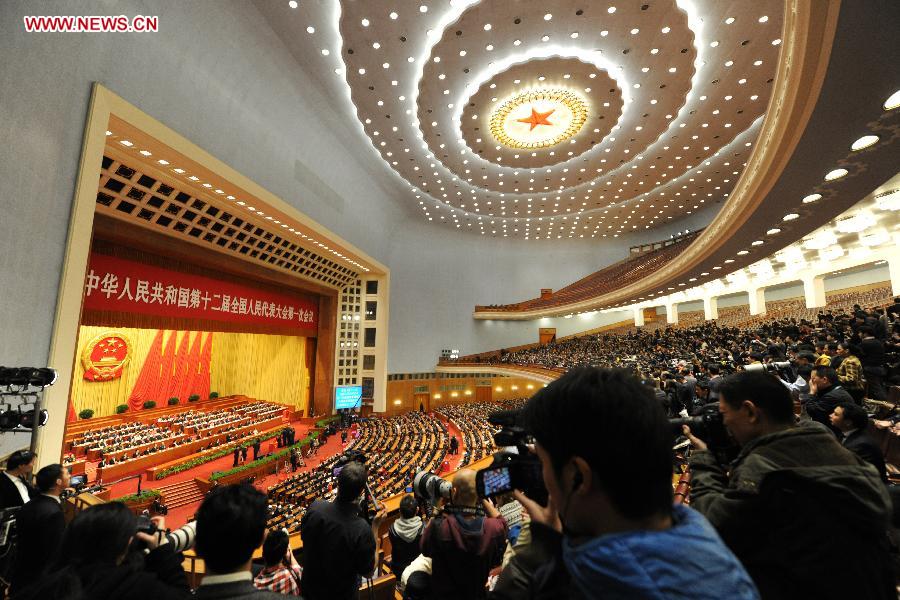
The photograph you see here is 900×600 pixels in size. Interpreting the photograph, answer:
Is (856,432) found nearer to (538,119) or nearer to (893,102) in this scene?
(893,102)

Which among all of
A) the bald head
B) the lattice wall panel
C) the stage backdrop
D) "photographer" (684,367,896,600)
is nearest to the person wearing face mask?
"photographer" (684,367,896,600)

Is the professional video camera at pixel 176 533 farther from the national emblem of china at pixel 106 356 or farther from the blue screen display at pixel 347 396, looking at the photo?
the national emblem of china at pixel 106 356

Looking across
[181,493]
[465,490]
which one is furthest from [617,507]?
[181,493]

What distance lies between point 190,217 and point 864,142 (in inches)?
482

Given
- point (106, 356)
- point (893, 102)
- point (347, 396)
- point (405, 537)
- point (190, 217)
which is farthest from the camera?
point (347, 396)

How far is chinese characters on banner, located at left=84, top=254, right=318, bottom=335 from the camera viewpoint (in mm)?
8484

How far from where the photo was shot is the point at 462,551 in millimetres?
1508

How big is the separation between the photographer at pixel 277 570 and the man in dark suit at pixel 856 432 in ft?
9.17

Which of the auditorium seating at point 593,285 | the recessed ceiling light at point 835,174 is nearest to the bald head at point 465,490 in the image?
the recessed ceiling light at point 835,174

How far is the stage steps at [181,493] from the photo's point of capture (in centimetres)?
883

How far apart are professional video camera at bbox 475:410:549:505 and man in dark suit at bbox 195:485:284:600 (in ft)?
2.13

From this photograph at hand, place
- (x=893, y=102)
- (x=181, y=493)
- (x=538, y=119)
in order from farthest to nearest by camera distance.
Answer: (x=538, y=119), (x=181, y=493), (x=893, y=102)

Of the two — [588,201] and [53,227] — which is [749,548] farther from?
[588,201]

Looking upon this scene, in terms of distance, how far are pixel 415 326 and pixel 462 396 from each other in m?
4.86
